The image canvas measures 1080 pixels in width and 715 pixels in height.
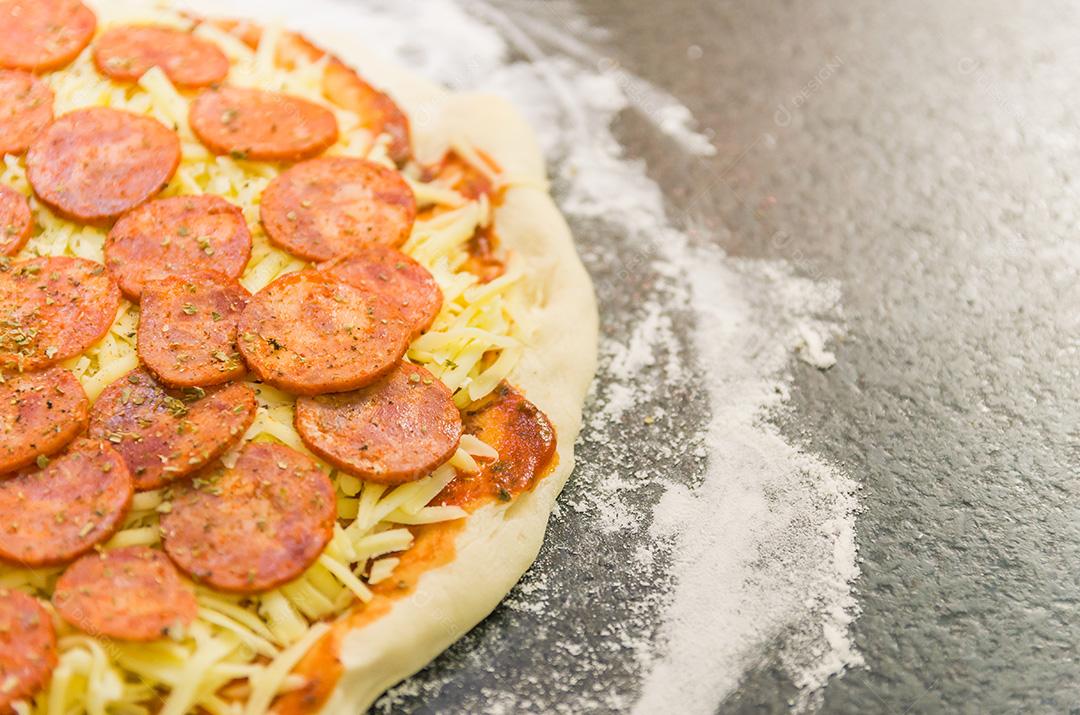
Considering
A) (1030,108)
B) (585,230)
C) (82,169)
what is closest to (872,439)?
(585,230)

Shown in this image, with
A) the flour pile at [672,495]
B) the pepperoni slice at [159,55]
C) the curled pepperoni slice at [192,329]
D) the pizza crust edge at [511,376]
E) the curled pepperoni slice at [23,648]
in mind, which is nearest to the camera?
the curled pepperoni slice at [23,648]

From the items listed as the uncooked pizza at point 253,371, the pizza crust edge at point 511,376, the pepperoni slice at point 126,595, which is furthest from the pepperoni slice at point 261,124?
A: the pepperoni slice at point 126,595

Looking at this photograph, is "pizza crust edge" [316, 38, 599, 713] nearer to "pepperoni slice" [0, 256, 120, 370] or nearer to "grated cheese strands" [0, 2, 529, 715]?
"grated cheese strands" [0, 2, 529, 715]

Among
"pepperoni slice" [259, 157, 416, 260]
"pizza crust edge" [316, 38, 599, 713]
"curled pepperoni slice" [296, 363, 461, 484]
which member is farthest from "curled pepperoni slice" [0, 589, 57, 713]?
"pepperoni slice" [259, 157, 416, 260]

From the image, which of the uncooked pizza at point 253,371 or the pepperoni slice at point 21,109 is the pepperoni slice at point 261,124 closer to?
the uncooked pizza at point 253,371

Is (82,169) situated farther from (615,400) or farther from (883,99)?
(883,99)

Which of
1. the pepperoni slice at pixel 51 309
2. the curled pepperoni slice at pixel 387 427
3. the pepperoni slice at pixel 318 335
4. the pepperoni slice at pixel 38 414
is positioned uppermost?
the pepperoni slice at pixel 318 335
